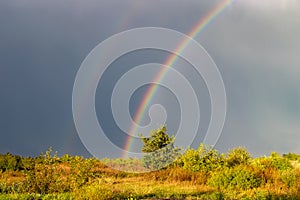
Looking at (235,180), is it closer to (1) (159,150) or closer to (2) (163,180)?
(2) (163,180)

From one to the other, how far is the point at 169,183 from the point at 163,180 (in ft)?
6.18

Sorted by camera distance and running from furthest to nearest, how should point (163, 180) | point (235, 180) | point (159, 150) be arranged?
point (159, 150)
point (163, 180)
point (235, 180)

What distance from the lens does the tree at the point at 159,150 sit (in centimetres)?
3118

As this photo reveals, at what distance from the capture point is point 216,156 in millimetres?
27859

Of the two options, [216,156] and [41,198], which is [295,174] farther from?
[41,198]

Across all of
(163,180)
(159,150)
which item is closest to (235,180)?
(163,180)

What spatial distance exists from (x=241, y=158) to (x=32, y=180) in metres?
18.0

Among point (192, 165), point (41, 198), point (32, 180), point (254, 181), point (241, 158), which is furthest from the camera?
point (241, 158)

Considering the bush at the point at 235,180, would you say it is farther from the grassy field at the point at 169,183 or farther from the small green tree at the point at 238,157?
the small green tree at the point at 238,157

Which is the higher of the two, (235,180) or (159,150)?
(159,150)

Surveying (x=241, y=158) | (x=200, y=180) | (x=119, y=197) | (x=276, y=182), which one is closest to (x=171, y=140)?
(x=241, y=158)

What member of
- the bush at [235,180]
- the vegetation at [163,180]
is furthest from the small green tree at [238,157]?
the bush at [235,180]

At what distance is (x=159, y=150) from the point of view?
32.8 metres

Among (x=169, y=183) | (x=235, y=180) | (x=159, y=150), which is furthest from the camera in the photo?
(x=159, y=150)
